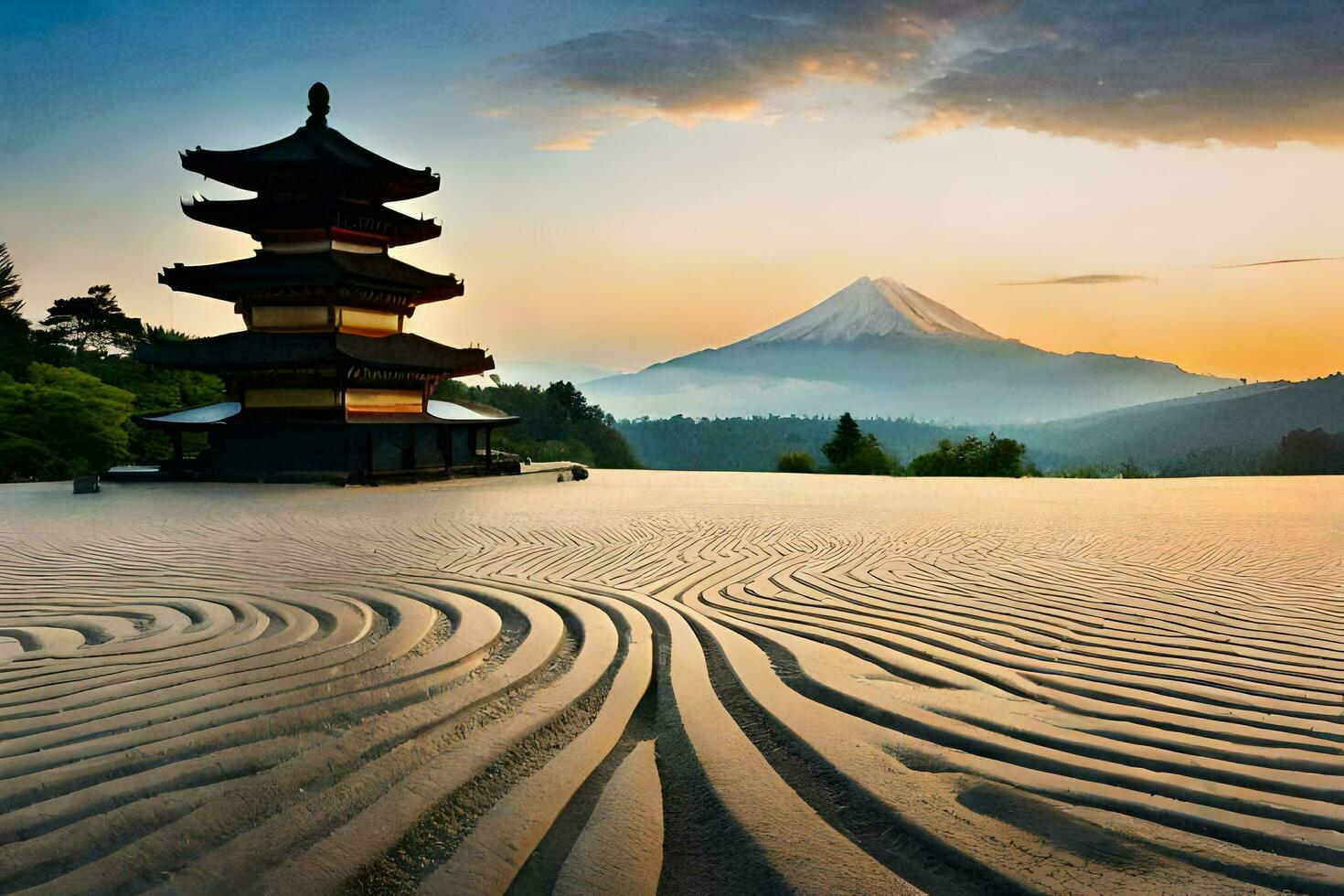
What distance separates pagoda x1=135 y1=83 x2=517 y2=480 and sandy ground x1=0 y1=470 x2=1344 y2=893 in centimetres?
1326

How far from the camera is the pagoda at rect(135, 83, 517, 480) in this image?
64.3 ft

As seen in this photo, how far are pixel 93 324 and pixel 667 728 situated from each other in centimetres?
4484

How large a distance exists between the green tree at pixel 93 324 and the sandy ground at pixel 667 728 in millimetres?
37597

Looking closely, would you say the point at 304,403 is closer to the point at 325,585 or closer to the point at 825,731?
the point at 325,585

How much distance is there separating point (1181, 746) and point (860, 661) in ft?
4.43

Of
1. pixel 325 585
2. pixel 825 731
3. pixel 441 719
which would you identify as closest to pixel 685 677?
pixel 825 731

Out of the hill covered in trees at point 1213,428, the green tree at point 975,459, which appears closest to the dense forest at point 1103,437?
the hill covered in trees at point 1213,428

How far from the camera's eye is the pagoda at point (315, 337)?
64.3 ft

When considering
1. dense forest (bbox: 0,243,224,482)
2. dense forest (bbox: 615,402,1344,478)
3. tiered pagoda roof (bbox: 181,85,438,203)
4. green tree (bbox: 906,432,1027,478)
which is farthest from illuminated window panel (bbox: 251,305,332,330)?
dense forest (bbox: 615,402,1344,478)

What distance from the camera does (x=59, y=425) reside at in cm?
2331

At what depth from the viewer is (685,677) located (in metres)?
3.38

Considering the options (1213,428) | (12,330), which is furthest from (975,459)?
(1213,428)

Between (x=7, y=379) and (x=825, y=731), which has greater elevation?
(x=7, y=379)

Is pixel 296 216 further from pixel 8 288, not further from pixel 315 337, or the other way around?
pixel 8 288
